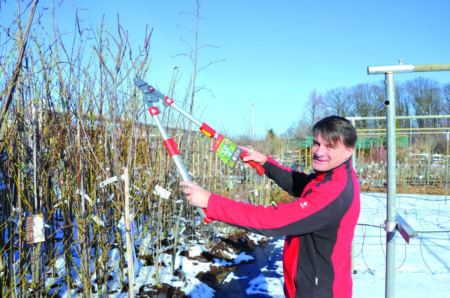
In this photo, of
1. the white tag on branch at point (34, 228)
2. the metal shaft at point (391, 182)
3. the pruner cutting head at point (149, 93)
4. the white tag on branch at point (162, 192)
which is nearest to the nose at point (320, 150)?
the metal shaft at point (391, 182)

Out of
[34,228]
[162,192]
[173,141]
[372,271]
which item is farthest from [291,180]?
[372,271]

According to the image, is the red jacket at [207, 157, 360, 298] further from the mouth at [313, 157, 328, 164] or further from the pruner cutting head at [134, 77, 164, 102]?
the pruner cutting head at [134, 77, 164, 102]

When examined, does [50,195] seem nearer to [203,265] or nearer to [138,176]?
[138,176]

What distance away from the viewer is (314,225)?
1389 millimetres

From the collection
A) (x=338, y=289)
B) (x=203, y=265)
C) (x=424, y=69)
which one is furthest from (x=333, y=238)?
(x=203, y=265)

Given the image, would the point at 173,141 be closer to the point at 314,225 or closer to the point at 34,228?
the point at 314,225

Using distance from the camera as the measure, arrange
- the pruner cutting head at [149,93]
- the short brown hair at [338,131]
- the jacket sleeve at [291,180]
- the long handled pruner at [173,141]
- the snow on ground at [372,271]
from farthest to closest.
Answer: the snow on ground at [372,271] → the jacket sleeve at [291,180] → the pruner cutting head at [149,93] → the long handled pruner at [173,141] → the short brown hair at [338,131]

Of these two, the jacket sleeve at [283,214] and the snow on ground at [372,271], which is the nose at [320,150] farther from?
the snow on ground at [372,271]

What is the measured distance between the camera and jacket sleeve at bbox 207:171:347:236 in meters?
1.36

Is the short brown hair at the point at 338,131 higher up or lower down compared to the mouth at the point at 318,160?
higher up

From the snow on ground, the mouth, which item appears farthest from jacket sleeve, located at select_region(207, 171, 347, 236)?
the snow on ground

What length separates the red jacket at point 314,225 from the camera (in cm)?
136

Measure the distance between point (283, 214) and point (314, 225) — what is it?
0.15 meters

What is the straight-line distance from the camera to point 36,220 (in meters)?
2.10
